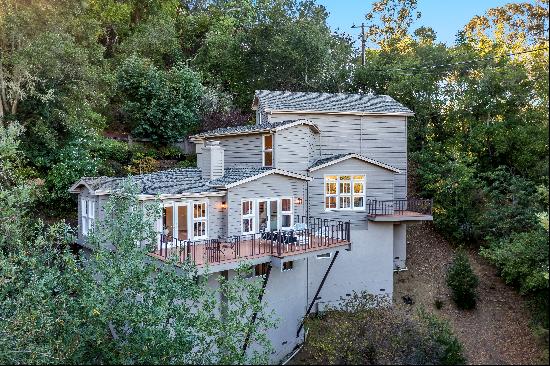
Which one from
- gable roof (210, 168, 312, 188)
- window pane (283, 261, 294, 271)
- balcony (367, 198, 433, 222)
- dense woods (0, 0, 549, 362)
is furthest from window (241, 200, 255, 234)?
dense woods (0, 0, 549, 362)

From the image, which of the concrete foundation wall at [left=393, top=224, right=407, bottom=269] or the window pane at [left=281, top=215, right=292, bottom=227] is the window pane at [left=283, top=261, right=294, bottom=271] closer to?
the window pane at [left=281, top=215, right=292, bottom=227]

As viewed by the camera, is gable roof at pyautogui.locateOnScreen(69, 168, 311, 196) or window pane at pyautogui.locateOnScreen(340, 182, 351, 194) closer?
gable roof at pyautogui.locateOnScreen(69, 168, 311, 196)

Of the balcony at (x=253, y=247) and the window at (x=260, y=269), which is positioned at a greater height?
the balcony at (x=253, y=247)

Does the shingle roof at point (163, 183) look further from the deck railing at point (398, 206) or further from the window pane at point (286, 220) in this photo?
the deck railing at point (398, 206)

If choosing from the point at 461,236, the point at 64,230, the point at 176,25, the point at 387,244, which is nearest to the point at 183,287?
the point at 64,230

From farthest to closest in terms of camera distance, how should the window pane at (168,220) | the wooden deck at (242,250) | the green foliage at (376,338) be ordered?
the window pane at (168,220)
the wooden deck at (242,250)
the green foliage at (376,338)

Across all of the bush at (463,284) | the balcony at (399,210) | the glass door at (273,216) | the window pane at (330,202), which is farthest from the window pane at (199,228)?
the bush at (463,284)
